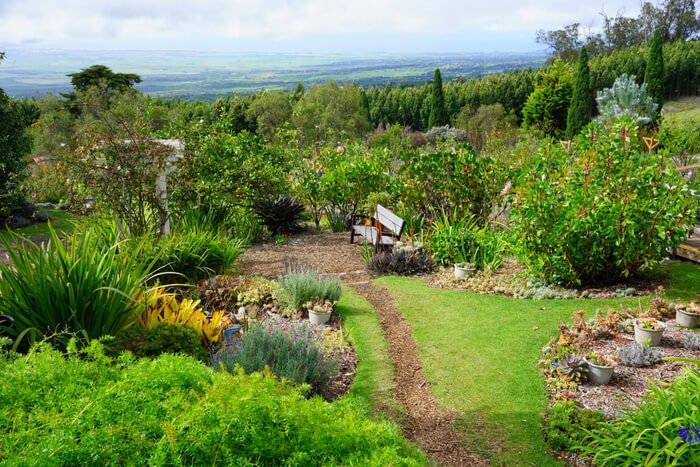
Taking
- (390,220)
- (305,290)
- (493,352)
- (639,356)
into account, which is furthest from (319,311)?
(390,220)

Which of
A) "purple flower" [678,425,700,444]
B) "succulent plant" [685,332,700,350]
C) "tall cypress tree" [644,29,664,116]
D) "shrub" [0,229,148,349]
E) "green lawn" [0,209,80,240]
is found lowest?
"green lawn" [0,209,80,240]

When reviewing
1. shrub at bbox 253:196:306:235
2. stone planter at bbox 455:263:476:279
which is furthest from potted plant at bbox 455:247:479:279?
shrub at bbox 253:196:306:235

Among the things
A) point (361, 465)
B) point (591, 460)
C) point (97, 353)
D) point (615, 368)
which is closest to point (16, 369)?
point (97, 353)

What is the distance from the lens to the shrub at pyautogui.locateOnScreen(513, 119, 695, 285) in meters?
5.04

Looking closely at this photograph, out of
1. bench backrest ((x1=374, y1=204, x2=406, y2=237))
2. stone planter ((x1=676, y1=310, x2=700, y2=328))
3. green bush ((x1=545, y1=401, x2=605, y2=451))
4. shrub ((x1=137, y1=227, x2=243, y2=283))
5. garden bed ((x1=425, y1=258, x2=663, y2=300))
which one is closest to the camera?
green bush ((x1=545, y1=401, x2=605, y2=451))

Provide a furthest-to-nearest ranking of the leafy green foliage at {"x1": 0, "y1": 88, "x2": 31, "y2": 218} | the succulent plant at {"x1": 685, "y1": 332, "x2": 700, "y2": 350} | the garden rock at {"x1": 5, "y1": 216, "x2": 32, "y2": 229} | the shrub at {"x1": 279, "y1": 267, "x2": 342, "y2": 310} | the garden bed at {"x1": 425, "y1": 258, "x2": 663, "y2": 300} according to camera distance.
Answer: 1. the garden rock at {"x1": 5, "y1": 216, "x2": 32, "y2": 229}
2. the leafy green foliage at {"x1": 0, "y1": 88, "x2": 31, "y2": 218}
3. the garden bed at {"x1": 425, "y1": 258, "x2": 663, "y2": 300}
4. the shrub at {"x1": 279, "y1": 267, "x2": 342, "y2": 310}
5. the succulent plant at {"x1": 685, "y1": 332, "x2": 700, "y2": 350}

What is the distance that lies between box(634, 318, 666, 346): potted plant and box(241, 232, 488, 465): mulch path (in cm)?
181

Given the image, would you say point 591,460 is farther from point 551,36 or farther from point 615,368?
point 551,36

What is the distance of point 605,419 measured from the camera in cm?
299

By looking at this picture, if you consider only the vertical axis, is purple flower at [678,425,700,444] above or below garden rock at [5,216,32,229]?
above

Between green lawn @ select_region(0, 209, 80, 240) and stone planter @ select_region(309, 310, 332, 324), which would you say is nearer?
stone planter @ select_region(309, 310, 332, 324)

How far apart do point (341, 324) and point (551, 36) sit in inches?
2724

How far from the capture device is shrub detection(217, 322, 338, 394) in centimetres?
334

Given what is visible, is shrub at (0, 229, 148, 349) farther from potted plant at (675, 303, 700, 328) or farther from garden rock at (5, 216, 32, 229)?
garden rock at (5, 216, 32, 229)
